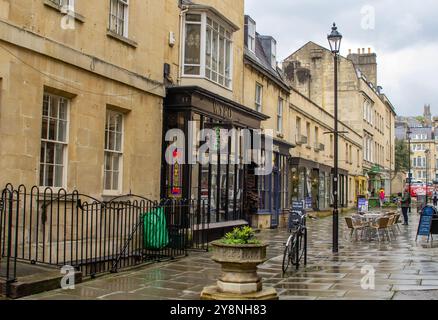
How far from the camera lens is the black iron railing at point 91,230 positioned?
932 centimetres

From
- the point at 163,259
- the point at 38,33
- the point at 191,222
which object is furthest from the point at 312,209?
the point at 38,33

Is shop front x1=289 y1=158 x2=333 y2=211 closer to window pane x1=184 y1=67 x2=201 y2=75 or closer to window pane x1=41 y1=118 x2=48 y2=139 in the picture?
window pane x1=184 y1=67 x2=201 y2=75

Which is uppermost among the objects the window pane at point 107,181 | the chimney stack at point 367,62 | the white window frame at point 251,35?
the chimney stack at point 367,62

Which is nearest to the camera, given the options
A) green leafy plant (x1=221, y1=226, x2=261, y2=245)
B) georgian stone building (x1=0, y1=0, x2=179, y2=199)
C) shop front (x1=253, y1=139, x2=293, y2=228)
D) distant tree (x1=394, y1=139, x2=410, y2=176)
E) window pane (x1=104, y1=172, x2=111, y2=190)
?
green leafy plant (x1=221, y1=226, x2=261, y2=245)

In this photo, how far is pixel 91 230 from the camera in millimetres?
9773

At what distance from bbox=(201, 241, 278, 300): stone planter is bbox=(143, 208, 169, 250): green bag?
472cm

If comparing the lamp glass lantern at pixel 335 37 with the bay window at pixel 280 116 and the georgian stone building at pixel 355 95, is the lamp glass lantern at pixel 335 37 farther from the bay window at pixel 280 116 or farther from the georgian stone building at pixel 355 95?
the georgian stone building at pixel 355 95

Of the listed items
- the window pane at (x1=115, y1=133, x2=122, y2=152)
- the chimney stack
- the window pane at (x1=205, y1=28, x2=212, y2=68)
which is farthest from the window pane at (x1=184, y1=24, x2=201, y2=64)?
the chimney stack

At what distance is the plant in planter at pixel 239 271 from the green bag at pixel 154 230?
4.70 metres

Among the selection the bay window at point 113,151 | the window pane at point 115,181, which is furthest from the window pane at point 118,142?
the window pane at point 115,181

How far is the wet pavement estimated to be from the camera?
8406mm

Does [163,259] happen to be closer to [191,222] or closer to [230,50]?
[191,222]

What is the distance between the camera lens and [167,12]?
49.4 feet

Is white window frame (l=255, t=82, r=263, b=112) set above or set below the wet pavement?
above
